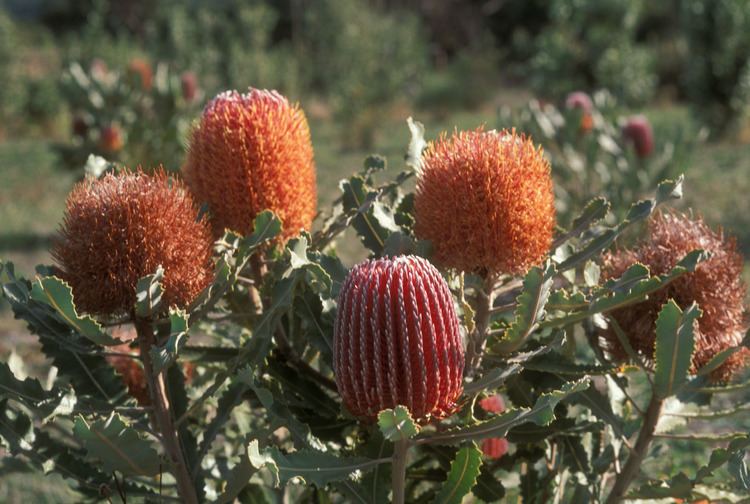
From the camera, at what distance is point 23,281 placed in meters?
1.76

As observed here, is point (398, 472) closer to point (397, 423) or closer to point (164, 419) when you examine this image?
point (397, 423)

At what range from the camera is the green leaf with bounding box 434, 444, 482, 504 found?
156 cm

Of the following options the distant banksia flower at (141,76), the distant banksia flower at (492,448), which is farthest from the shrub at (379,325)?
the distant banksia flower at (141,76)

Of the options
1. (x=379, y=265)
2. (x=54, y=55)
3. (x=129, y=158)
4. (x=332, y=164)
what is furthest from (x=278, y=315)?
(x=54, y=55)

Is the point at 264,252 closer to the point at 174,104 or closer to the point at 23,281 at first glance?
the point at 23,281

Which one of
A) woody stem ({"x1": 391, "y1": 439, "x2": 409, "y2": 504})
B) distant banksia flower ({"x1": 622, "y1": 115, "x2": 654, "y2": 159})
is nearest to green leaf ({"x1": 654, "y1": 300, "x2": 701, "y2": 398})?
woody stem ({"x1": 391, "y1": 439, "x2": 409, "y2": 504})

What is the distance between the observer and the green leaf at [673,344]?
5.15ft

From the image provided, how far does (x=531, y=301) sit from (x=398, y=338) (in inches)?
9.7

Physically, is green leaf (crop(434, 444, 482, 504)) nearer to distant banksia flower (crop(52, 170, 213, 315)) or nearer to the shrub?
the shrub

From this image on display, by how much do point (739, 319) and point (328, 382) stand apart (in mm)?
885

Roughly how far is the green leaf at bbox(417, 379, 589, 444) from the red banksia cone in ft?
0.21

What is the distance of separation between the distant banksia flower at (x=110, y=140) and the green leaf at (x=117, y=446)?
755 centimetres

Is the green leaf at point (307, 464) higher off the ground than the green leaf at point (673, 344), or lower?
lower

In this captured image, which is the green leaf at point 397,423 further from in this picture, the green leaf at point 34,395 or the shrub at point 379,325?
the green leaf at point 34,395
